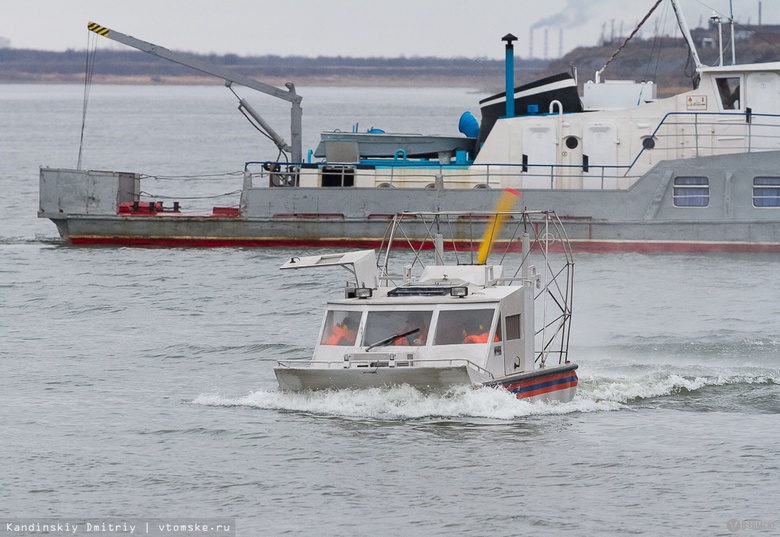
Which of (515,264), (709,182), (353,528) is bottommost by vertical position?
(353,528)

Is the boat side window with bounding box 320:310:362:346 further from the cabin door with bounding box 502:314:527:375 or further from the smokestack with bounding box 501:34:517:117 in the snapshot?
the smokestack with bounding box 501:34:517:117

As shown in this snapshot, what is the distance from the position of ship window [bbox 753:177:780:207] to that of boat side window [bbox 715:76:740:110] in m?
2.44

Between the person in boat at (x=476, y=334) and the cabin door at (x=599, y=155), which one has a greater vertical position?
the cabin door at (x=599, y=155)

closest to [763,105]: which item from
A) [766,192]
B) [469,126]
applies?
[766,192]

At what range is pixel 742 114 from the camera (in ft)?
130

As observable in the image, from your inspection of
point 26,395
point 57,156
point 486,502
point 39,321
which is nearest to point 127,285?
point 39,321

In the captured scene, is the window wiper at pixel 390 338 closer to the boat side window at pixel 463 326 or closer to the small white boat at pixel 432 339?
the small white boat at pixel 432 339

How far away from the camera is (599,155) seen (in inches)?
1615

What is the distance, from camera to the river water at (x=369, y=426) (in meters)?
18.2

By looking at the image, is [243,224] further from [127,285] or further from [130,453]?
[130,453]

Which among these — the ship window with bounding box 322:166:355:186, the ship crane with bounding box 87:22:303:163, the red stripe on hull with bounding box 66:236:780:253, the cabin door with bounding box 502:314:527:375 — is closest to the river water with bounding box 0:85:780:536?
the cabin door with bounding box 502:314:527:375

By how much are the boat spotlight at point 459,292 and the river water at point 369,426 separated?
180 cm

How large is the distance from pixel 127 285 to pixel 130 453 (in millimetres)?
17943

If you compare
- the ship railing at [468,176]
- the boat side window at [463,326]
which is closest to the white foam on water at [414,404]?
the boat side window at [463,326]
